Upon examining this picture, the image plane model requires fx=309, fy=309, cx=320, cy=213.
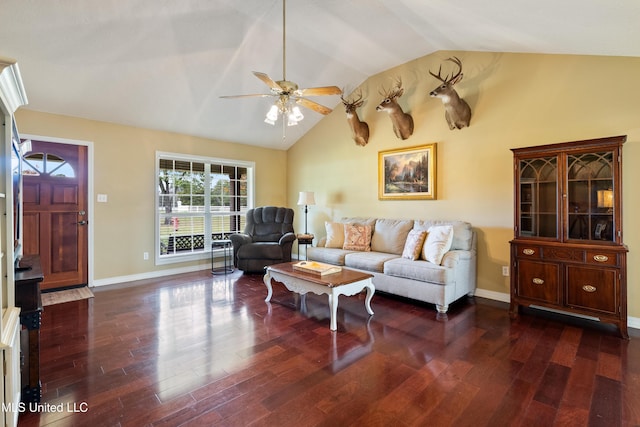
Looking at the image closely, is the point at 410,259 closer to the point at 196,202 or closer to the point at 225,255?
the point at 225,255

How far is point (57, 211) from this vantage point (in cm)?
416

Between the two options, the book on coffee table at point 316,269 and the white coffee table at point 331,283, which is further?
the book on coffee table at point 316,269

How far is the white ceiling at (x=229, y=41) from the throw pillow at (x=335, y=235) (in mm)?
2213

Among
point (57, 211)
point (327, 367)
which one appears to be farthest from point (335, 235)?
point (57, 211)

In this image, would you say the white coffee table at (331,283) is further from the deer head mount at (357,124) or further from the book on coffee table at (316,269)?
the deer head mount at (357,124)

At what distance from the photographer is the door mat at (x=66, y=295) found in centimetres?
371

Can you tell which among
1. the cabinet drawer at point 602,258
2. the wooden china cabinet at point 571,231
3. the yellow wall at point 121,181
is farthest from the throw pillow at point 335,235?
the cabinet drawer at point 602,258

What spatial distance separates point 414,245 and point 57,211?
15.5 ft

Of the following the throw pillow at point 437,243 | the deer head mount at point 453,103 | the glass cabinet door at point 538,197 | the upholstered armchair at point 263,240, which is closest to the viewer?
the glass cabinet door at point 538,197

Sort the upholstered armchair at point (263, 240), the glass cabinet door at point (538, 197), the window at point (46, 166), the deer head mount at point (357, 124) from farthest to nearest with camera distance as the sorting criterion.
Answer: the upholstered armchair at point (263, 240)
the deer head mount at point (357, 124)
the window at point (46, 166)
the glass cabinet door at point (538, 197)

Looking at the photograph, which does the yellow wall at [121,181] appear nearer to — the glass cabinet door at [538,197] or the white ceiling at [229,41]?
the white ceiling at [229,41]

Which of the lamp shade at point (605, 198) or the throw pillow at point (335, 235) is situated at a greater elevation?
the lamp shade at point (605, 198)

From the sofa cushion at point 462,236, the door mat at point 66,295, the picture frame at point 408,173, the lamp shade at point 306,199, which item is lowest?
the door mat at point 66,295

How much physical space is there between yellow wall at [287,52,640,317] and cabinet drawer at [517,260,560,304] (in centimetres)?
56
